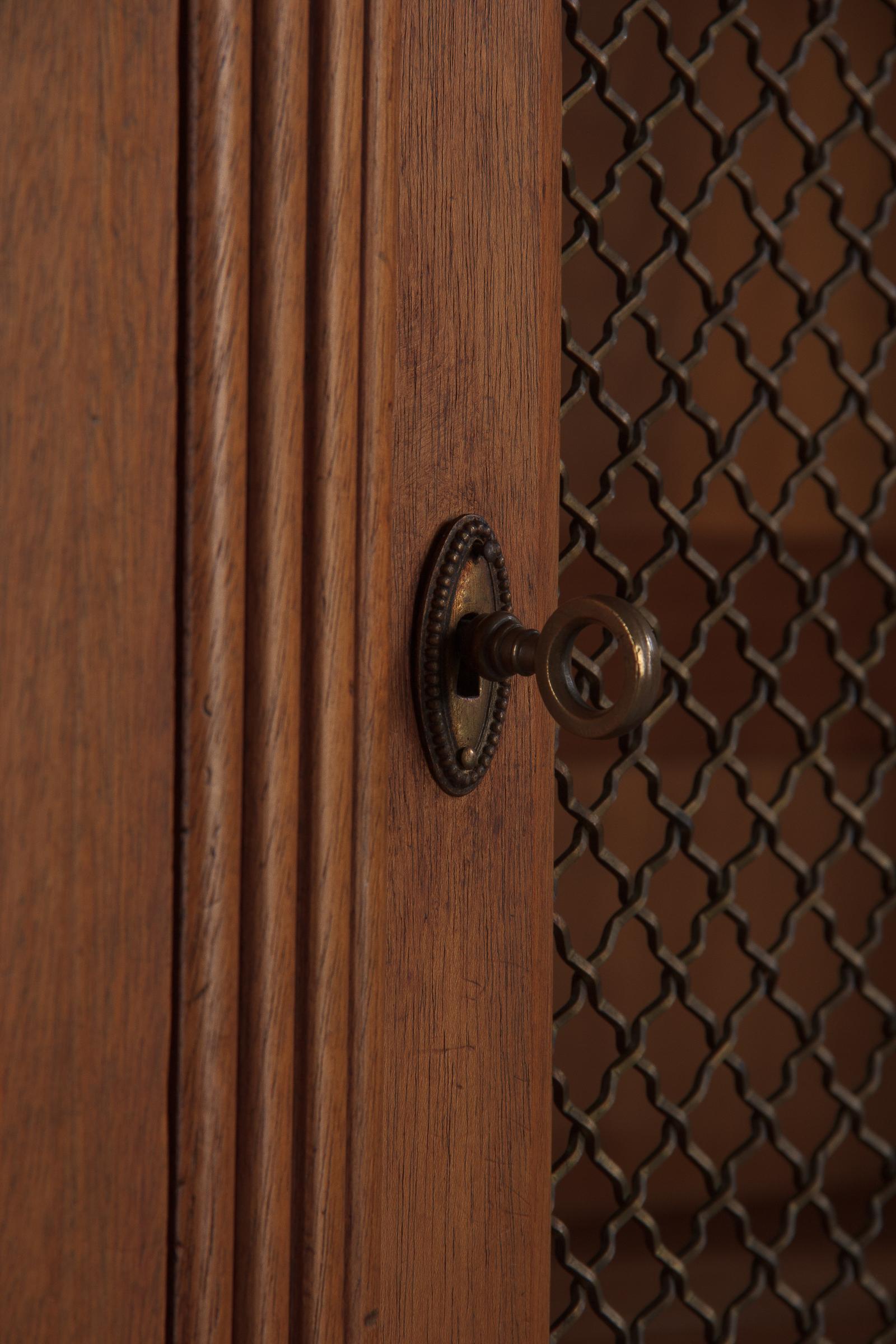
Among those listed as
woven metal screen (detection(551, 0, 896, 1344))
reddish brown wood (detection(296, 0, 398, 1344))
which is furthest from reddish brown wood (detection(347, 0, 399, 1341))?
woven metal screen (detection(551, 0, 896, 1344))

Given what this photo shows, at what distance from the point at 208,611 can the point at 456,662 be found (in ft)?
0.28

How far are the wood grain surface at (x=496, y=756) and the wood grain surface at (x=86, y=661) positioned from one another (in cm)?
7

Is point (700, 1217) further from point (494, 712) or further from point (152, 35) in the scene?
point (152, 35)

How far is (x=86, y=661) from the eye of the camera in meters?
0.24

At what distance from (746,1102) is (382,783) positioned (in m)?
0.25

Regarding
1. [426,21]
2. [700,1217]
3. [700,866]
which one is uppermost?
[426,21]

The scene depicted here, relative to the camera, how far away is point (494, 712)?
329mm

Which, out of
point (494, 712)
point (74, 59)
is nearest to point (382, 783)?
point (494, 712)

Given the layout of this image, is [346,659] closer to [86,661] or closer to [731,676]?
[86,661]

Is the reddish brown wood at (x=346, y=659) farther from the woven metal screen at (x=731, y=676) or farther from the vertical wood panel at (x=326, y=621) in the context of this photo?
the woven metal screen at (x=731, y=676)

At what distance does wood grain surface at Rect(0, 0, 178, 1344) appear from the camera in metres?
0.23

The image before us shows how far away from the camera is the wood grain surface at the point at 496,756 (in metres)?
0.31

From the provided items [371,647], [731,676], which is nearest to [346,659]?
[371,647]

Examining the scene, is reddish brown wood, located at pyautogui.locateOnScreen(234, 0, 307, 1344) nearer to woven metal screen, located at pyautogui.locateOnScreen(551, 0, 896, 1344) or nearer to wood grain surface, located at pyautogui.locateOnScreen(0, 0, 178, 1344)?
wood grain surface, located at pyautogui.locateOnScreen(0, 0, 178, 1344)
